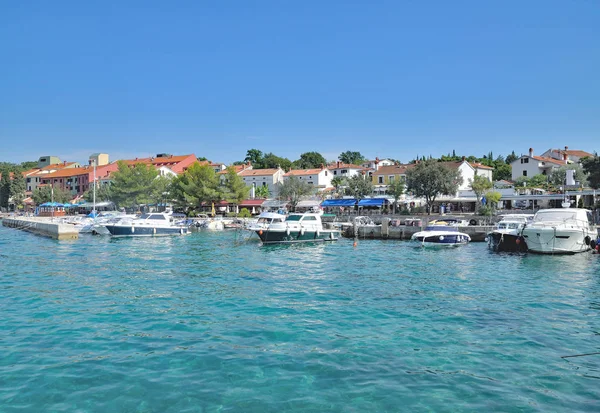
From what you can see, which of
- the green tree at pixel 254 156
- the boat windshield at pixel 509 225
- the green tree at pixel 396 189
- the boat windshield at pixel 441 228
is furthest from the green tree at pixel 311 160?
the boat windshield at pixel 509 225

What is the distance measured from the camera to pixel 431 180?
65500 millimetres

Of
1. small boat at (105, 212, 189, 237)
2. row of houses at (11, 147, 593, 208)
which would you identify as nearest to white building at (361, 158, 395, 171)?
row of houses at (11, 147, 593, 208)

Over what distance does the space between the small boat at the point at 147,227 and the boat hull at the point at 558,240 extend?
119 feet

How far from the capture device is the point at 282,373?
10.9 m

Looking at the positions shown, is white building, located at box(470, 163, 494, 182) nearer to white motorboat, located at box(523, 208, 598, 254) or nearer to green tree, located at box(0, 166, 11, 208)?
white motorboat, located at box(523, 208, 598, 254)

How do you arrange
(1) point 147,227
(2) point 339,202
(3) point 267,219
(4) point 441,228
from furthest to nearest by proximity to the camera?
(2) point 339,202 < (3) point 267,219 < (1) point 147,227 < (4) point 441,228

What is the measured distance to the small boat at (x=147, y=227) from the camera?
50.6 m

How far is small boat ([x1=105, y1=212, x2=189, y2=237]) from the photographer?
166ft

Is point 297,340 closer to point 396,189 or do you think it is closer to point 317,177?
point 396,189

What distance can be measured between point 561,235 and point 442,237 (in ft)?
32.1

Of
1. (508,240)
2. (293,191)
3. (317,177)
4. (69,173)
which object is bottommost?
(508,240)

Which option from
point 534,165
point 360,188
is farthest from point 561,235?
point 534,165

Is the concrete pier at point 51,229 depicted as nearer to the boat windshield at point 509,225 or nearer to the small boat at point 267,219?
the small boat at point 267,219

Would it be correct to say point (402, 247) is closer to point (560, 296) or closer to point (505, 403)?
point (560, 296)
